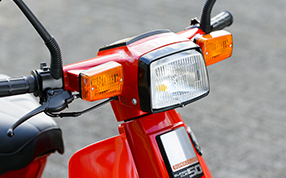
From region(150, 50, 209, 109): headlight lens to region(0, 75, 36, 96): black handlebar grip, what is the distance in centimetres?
37

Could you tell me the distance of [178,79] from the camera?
1.26m

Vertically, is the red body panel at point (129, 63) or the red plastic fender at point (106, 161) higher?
the red body panel at point (129, 63)

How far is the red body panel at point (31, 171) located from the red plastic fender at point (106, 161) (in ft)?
1.50

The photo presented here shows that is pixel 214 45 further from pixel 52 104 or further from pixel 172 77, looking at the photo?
pixel 52 104

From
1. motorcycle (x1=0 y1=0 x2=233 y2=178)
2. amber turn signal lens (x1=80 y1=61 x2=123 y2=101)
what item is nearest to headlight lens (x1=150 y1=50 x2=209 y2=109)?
motorcycle (x1=0 y1=0 x2=233 y2=178)

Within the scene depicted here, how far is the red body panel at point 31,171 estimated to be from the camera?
1754 mm

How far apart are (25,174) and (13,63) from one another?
9.16ft

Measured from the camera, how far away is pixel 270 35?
4.88 m

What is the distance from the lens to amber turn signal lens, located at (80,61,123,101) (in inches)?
45.1

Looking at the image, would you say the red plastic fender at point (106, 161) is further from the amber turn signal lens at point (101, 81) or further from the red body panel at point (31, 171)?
the red body panel at point (31, 171)

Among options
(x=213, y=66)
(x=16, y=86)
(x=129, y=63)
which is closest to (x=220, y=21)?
(x=129, y=63)

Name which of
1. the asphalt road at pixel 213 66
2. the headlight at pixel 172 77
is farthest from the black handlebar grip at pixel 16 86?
the asphalt road at pixel 213 66

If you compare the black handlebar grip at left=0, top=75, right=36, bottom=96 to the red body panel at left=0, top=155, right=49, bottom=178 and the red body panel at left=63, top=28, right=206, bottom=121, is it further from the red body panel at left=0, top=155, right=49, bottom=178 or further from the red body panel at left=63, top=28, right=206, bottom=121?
the red body panel at left=0, top=155, right=49, bottom=178

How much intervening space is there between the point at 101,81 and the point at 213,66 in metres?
3.26
